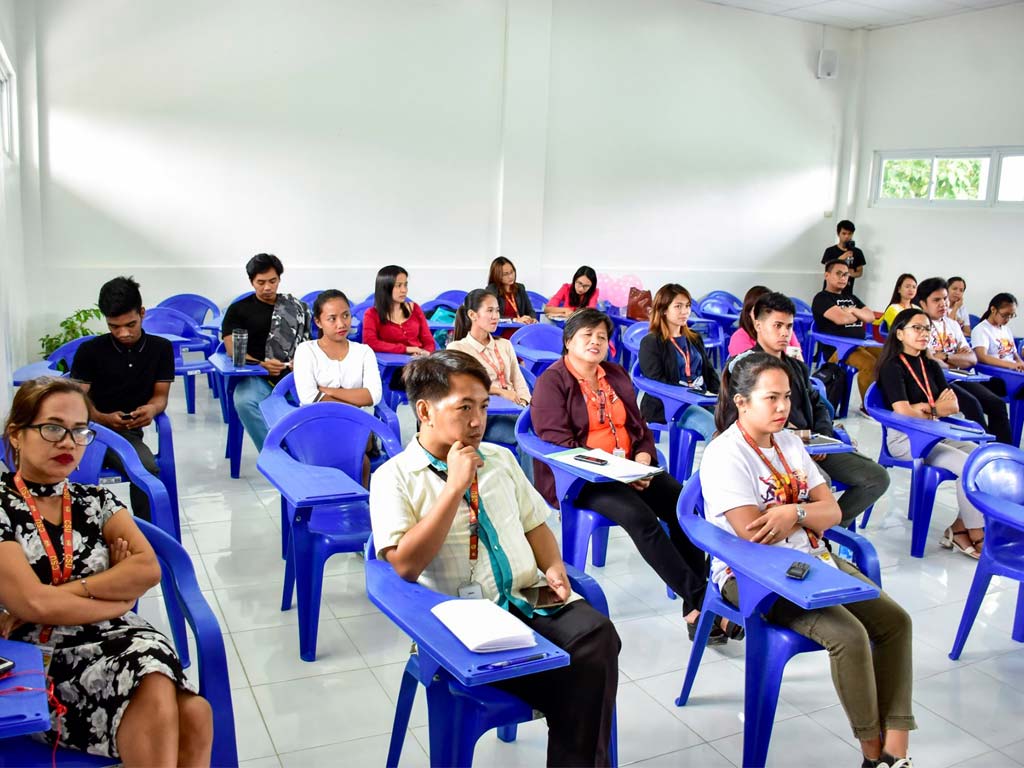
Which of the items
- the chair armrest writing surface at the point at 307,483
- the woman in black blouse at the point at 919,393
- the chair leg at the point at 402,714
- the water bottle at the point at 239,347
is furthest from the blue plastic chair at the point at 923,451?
the water bottle at the point at 239,347

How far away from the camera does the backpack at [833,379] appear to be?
650cm

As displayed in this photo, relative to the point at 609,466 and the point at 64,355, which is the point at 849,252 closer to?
the point at 609,466

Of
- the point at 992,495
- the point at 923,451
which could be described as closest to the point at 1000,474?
the point at 992,495

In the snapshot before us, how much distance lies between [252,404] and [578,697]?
288cm

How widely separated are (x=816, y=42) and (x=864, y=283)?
267cm

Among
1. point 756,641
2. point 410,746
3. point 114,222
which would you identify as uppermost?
point 114,222

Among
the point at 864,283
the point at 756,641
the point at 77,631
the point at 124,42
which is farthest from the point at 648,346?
the point at 864,283

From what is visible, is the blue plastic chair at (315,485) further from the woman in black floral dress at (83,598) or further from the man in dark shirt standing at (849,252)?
the man in dark shirt standing at (849,252)

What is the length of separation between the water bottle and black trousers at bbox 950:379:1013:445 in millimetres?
4130

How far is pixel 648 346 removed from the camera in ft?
14.9

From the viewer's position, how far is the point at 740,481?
2.54 metres

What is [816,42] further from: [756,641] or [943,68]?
[756,641]

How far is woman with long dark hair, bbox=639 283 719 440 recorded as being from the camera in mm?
4527

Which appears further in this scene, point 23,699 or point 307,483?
point 307,483
